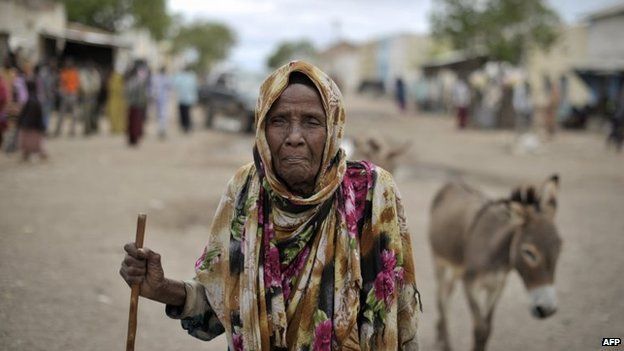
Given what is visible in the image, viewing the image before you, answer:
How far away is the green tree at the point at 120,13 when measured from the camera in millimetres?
30391

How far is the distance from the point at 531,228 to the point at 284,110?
123 inches

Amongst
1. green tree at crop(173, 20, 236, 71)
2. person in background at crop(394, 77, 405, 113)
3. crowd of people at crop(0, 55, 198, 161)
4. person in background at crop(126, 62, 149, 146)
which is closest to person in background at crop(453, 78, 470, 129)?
person in background at crop(394, 77, 405, 113)

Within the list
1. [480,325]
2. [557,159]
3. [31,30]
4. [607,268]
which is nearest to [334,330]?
[480,325]

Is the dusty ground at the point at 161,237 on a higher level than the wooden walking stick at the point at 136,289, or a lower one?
lower

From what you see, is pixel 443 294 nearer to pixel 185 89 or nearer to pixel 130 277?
pixel 130 277

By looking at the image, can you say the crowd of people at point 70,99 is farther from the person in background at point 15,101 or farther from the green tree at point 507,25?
the green tree at point 507,25

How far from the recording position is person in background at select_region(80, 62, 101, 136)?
56.4 feet

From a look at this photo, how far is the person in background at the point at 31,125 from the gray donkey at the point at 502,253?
28.0ft

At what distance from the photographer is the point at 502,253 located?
16.0 feet

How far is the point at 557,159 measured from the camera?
1652 centimetres

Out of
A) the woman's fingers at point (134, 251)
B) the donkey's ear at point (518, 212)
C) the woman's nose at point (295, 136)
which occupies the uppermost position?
the woman's nose at point (295, 136)

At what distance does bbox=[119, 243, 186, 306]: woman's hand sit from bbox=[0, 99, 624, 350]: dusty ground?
1694 millimetres

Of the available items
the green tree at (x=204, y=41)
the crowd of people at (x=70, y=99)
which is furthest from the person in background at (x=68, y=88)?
the green tree at (x=204, y=41)

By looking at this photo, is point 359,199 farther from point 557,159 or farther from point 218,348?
point 557,159
